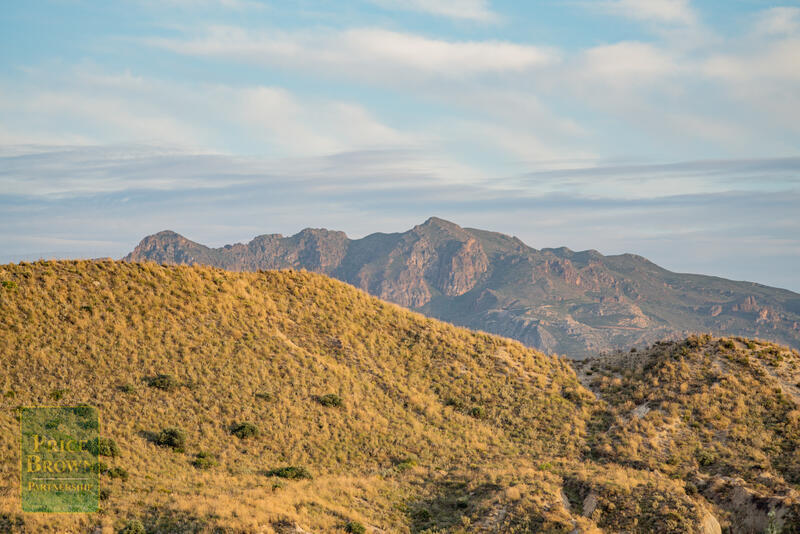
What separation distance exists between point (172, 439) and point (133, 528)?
38.8 ft

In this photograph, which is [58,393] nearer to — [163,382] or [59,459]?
[163,382]

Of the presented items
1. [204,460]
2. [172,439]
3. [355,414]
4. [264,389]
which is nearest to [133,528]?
[204,460]

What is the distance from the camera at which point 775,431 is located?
138 ft

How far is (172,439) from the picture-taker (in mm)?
32438

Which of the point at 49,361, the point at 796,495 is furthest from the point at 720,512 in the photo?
the point at 49,361

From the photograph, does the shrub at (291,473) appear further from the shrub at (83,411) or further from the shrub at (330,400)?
the shrub at (83,411)

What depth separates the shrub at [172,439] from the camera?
32.2 metres

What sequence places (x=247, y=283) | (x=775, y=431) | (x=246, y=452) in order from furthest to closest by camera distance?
1. (x=247, y=283)
2. (x=775, y=431)
3. (x=246, y=452)

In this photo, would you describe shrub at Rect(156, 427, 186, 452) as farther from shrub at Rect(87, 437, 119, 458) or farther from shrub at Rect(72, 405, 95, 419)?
shrub at Rect(72, 405, 95, 419)

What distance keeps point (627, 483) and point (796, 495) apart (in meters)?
8.25

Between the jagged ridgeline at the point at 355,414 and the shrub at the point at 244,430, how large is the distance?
107 mm

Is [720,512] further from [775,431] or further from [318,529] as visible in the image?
[318,529]

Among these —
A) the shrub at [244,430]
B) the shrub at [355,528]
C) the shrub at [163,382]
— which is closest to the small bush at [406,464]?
the shrub at [244,430]

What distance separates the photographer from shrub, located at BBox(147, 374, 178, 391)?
3769cm
